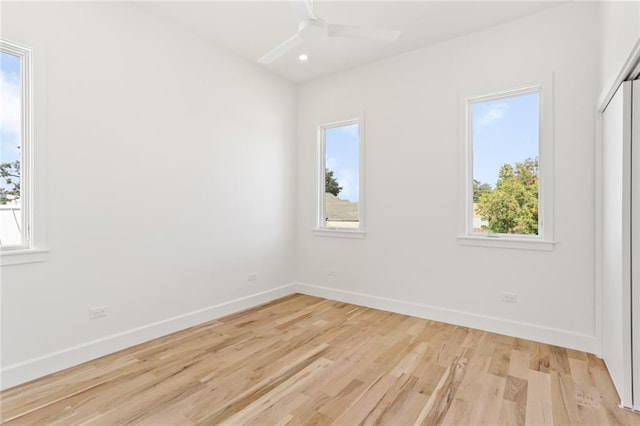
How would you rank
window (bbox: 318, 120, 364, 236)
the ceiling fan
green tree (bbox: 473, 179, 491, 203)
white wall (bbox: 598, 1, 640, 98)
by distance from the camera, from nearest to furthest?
white wall (bbox: 598, 1, 640, 98)
the ceiling fan
green tree (bbox: 473, 179, 491, 203)
window (bbox: 318, 120, 364, 236)

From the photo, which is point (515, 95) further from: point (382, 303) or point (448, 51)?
point (382, 303)

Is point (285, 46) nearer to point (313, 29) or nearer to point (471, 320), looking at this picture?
point (313, 29)

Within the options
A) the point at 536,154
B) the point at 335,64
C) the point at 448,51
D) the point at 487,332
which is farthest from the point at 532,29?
the point at 487,332

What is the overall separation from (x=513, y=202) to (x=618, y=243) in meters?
1.15

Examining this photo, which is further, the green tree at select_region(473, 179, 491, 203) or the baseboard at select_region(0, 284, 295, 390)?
the green tree at select_region(473, 179, 491, 203)

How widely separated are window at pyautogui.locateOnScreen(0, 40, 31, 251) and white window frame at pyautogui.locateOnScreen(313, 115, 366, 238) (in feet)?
10.6

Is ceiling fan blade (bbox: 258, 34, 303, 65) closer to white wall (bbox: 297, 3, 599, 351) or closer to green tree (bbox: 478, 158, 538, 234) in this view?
white wall (bbox: 297, 3, 599, 351)

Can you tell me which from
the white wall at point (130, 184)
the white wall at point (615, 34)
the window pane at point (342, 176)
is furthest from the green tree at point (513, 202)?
the white wall at point (130, 184)

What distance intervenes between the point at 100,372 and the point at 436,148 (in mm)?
3832

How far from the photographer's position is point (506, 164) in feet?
11.1

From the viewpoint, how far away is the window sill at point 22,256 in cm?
231

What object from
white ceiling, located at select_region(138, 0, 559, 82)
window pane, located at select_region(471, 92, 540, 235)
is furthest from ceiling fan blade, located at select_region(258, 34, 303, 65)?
window pane, located at select_region(471, 92, 540, 235)

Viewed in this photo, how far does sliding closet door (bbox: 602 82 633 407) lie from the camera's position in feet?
6.91

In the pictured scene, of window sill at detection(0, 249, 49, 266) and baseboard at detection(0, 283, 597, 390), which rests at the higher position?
window sill at detection(0, 249, 49, 266)
